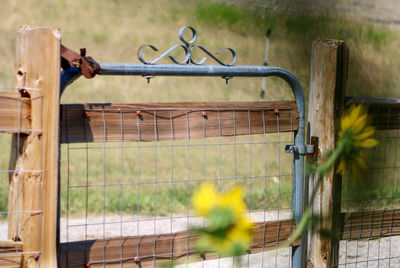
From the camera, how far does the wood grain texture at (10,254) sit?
1.35m

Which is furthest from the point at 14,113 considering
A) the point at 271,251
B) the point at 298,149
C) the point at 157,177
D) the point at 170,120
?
the point at 157,177

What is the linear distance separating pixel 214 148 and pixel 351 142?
4726 mm

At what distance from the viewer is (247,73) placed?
1.72 m

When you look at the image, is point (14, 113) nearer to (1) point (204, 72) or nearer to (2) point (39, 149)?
(2) point (39, 149)

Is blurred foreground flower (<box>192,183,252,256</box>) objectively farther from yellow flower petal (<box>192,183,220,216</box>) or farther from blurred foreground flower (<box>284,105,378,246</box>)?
blurred foreground flower (<box>284,105,378,246</box>)

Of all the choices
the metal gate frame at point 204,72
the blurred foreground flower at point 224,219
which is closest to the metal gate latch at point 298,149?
the metal gate frame at point 204,72

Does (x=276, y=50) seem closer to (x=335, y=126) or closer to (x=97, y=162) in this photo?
(x=97, y=162)

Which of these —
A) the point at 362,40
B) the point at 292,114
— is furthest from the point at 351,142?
the point at 362,40

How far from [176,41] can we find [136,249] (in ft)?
13.1

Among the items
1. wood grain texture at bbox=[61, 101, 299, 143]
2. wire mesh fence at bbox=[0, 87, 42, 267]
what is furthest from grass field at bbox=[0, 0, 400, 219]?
wire mesh fence at bbox=[0, 87, 42, 267]

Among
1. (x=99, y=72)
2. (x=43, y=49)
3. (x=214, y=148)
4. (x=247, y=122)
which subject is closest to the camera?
(x=43, y=49)

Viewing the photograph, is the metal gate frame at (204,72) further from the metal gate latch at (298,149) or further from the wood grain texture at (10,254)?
the wood grain texture at (10,254)

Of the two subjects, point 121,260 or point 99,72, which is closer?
point 99,72

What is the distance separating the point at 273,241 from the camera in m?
1.87
